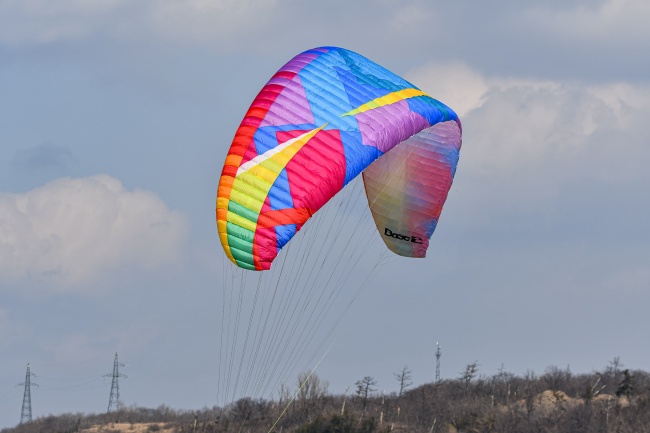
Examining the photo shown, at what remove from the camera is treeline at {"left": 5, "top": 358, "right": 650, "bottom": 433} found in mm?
72750

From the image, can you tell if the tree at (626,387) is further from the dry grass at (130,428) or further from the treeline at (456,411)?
the dry grass at (130,428)

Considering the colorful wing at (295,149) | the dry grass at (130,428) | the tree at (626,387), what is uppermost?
the colorful wing at (295,149)

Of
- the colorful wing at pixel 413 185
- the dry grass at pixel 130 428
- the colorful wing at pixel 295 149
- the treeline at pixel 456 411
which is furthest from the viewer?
the dry grass at pixel 130 428

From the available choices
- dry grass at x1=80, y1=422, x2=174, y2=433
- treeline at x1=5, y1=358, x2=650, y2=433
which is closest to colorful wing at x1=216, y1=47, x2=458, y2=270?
treeline at x1=5, y1=358, x2=650, y2=433

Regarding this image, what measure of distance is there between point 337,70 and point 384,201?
475cm

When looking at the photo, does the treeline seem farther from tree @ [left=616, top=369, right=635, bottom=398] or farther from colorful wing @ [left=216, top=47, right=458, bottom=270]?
colorful wing @ [left=216, top=47, right=458, bottom=270]

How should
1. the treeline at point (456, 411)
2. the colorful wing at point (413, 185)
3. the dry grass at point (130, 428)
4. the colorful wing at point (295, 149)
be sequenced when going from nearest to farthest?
the colorful wing at point (295, 149)
the colorful wing at point (413, 185)
the treeline at point (456, 411)
the dry grass at point (130, 428)

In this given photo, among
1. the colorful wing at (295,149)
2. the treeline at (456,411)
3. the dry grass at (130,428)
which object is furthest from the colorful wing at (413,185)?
the dry grass at (130,428)

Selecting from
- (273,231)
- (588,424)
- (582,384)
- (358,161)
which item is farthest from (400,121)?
(582,384)

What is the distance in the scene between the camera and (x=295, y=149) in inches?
1699

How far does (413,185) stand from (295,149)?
556 cm

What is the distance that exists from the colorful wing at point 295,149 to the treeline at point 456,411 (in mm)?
25928

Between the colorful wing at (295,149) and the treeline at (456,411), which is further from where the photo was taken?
the treeline at (456,411)

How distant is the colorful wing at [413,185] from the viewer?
47344mm
